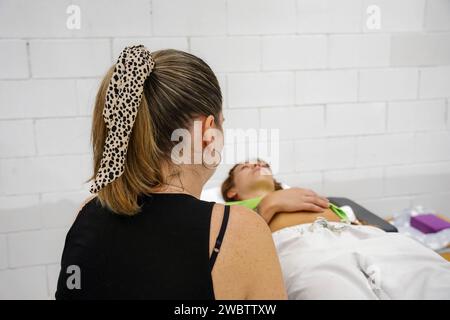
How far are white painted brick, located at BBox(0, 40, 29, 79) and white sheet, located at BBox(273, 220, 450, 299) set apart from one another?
1457 millimetres

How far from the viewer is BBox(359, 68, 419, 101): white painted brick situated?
2432 millimetres

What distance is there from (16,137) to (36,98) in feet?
0.68

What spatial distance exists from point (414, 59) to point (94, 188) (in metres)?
2.10

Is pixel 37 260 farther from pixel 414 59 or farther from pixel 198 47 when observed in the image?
pixel 414 59

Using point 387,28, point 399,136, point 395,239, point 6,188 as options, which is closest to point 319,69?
point 387,28

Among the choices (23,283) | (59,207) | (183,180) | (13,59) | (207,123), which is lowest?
(23,283)

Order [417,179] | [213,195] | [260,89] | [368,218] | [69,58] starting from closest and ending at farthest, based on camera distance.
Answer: [368,218] < [69,58] < [213,195] < [260,89] < [417,179]

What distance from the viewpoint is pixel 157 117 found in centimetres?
97

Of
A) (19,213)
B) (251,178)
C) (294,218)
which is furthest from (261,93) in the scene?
(19,213)

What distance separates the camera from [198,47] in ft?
7.11

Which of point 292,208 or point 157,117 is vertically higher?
point 157,117

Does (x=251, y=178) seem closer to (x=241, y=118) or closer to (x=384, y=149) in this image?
(x=241, y=118)

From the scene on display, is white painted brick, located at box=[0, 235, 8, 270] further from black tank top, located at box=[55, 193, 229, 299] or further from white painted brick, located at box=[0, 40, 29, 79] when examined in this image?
black tank top, located at box=[55, 193, 229, 299]

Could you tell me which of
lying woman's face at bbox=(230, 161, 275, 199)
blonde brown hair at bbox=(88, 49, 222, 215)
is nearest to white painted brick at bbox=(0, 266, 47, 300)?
lying woman's face at bbox=(230, 161, 275, 199)
